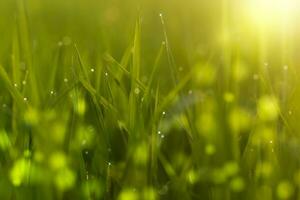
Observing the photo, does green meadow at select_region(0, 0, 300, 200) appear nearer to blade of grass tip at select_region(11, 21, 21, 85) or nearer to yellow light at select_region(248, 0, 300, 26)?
blade of grass tip at select_region(11, 21, 21, 85)

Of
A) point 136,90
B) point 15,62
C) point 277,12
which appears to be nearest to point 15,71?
point 15,62

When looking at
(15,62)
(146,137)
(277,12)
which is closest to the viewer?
(146,137)

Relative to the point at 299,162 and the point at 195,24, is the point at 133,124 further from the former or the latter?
A: the point at 195,24

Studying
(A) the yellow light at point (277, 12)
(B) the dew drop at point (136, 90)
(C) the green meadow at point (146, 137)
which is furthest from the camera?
(A) the yellow light at point (277, 12)

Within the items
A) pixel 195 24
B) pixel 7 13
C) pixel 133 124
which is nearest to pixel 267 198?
pixel 133 124

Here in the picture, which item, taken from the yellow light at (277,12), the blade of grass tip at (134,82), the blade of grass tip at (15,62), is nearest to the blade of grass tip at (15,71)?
the blade of grass tip at (15,62)

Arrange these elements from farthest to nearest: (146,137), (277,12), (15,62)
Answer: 1. (277,12)
2. (15,62)
3. (146,137)

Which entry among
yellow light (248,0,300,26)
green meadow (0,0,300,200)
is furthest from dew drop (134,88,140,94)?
yellow light (248,0,300,26)

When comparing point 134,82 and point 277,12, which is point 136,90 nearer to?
point 134,82

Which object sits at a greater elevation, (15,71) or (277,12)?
(277,12)

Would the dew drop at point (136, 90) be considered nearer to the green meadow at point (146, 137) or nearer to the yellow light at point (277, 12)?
the green meadow at point (146, 137)
